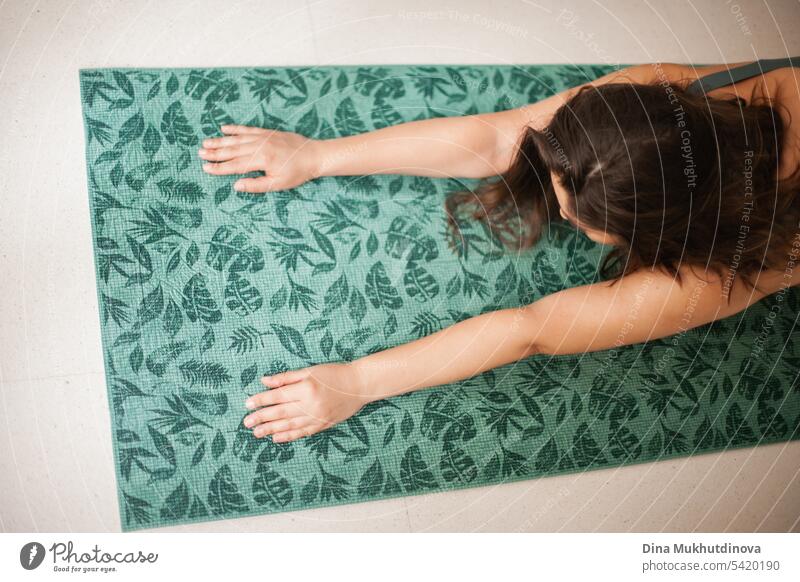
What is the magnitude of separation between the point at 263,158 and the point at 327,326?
21 centimetres

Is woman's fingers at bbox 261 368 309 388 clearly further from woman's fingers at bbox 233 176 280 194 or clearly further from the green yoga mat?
woman's fingers at bbox 233 176 280 194

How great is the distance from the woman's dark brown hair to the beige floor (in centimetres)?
26

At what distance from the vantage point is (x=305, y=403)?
698 millimetres

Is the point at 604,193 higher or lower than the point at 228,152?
lower

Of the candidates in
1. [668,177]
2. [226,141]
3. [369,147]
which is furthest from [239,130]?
[668,177]

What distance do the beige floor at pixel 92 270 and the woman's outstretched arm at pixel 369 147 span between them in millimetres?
131

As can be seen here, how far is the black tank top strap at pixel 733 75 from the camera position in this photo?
71 cm

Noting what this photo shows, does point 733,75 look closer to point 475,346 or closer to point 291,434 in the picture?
point 475,346

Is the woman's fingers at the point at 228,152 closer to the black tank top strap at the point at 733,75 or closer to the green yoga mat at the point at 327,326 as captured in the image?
the green yoga mat at the point at 327,326

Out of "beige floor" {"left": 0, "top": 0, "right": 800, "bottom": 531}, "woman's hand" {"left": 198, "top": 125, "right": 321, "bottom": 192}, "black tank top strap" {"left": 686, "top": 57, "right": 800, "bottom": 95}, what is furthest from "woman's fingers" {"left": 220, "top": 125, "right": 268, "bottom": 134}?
"black tank top strap" {"left": 686, "top": 57, "right": 800, "bottom": 95}

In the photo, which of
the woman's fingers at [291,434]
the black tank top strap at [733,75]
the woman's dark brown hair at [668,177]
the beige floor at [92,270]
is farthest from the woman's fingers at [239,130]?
the black tank top strap at [733,75]

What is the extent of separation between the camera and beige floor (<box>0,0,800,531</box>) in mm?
695

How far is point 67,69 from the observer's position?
0.76 m
